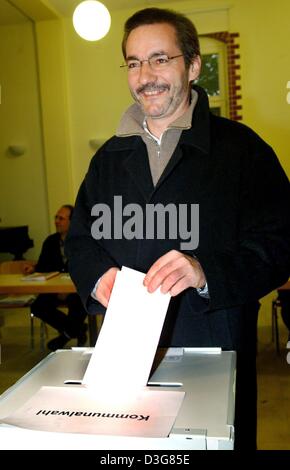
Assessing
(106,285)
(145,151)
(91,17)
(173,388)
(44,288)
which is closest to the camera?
(173,388)

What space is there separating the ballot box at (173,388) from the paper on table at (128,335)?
0.03 meters

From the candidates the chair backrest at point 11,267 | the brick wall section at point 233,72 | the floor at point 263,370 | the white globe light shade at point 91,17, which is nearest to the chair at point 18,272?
the chair backrest at point 11,267

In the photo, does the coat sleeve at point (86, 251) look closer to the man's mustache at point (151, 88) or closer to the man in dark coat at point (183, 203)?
the man in dark coat at point (183, 203)

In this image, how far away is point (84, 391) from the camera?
768 mm

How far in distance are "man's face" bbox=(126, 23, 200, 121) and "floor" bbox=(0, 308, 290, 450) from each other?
1795 millimetres

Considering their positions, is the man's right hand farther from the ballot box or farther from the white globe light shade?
the white globe light shade

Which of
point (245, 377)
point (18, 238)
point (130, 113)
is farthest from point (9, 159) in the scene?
point (245, 377)

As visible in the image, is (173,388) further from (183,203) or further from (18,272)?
(18,272)

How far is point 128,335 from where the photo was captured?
85 centimetres

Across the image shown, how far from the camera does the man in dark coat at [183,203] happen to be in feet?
3.44

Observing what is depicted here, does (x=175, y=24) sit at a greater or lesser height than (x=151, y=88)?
greater

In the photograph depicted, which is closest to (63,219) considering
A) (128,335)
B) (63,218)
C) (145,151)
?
(63,218)

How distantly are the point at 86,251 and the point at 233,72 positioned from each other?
15.3 feet
